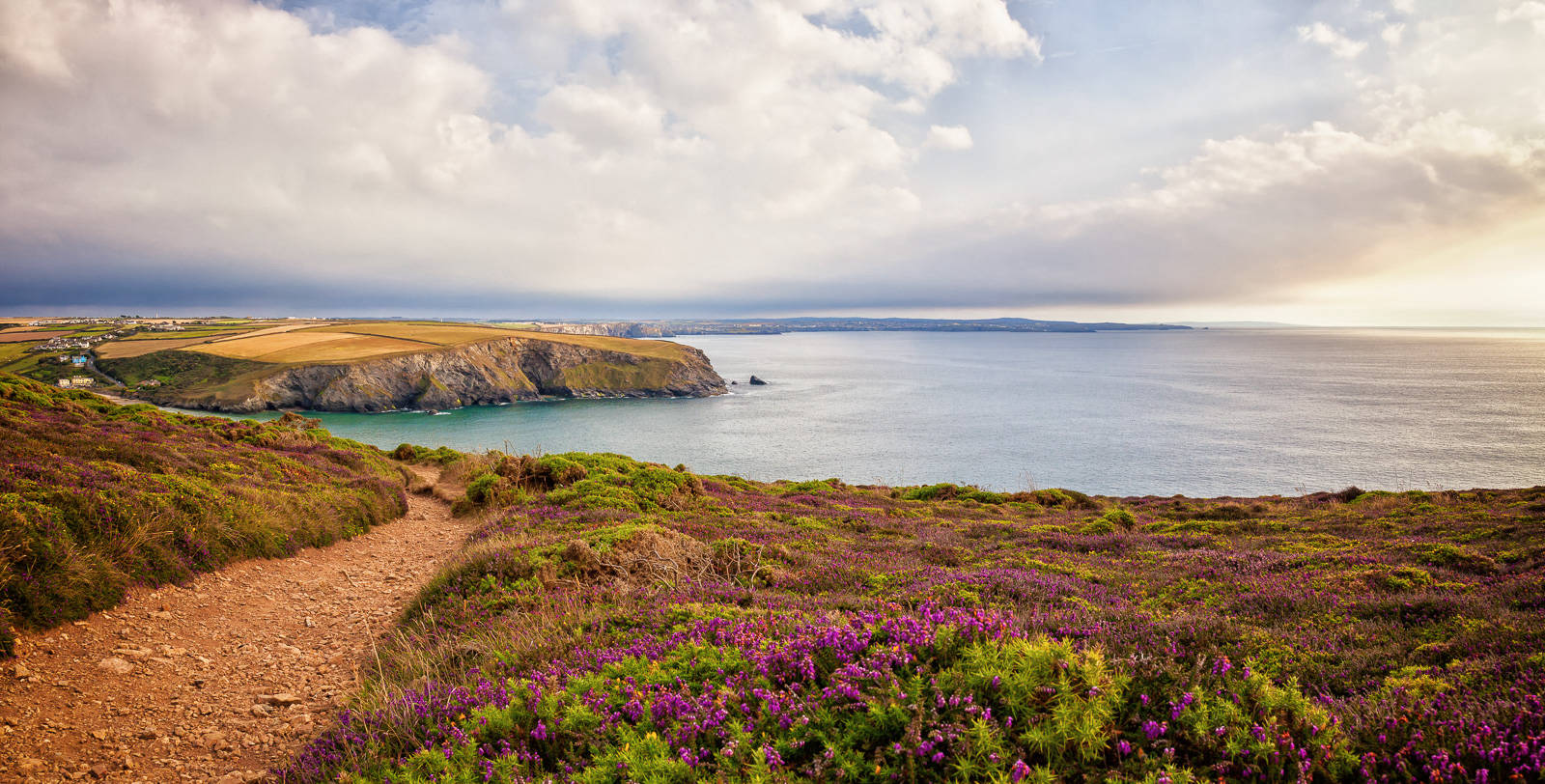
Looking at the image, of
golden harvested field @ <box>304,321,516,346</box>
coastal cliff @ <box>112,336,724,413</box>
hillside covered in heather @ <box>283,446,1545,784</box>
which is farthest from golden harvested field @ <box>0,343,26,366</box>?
hillside covered in heather @ <box>283,446,1545,784</box>

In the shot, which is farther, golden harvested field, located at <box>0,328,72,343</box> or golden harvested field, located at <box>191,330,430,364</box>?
golden harvested field, located at <box>191,330,430,364</box>

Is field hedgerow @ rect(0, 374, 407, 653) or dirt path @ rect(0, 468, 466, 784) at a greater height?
field hedgerow @ rect(0, 374, 407, 653)

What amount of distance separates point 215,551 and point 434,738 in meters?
9.30

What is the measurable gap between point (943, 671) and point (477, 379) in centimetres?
13926

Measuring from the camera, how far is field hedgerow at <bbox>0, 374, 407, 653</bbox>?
7320 mm

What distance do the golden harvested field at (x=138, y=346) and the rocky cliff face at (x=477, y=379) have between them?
29.8 meters

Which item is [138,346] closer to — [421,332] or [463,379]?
[421,332]

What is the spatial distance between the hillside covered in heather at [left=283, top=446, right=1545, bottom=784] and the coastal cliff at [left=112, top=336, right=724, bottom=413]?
126276 mm

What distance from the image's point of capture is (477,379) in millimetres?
126688

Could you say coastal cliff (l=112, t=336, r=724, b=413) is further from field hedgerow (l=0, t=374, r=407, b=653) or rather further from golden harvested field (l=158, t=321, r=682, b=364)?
field hedgerow (l=0, t=374, r=407, b=653)

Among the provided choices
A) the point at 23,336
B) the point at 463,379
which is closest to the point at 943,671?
the point at 463,379

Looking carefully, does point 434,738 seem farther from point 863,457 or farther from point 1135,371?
point 1135,371

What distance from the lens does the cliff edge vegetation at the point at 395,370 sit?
10869 cm

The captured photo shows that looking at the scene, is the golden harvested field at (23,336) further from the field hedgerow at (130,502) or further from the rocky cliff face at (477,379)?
the field hedgerow at (130,502)
